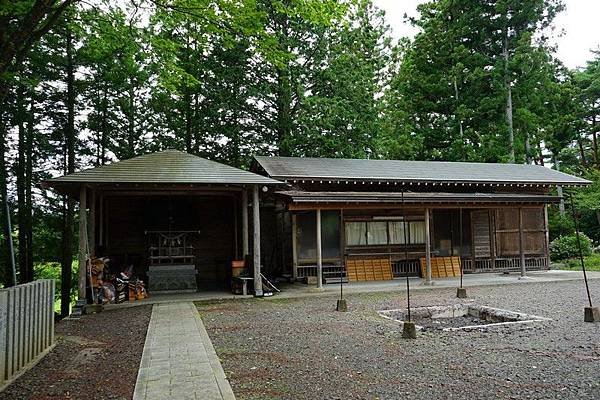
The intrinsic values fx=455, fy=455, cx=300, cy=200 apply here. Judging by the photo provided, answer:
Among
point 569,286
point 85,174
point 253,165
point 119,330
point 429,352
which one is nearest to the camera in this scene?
point 429,352

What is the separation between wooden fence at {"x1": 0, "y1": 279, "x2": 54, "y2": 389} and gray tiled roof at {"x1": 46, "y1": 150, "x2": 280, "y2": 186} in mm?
3557

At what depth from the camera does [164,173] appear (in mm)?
9797

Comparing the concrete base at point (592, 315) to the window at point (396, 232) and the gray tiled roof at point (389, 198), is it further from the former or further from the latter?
the window at point (396, 232)

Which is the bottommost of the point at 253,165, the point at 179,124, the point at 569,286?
the point at 569,286

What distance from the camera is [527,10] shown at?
21391mm

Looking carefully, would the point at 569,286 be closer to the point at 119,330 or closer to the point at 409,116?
the point at 119,330

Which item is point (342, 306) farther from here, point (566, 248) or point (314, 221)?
point (566, 248)

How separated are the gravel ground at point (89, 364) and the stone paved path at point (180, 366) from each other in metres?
0.15

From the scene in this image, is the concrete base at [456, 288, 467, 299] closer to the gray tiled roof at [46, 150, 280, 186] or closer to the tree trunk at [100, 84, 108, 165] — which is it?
the gray tiled roof at [46, 150, 280, 186]

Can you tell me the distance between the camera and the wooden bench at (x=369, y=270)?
43.1 ft

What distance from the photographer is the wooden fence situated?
434 centimetres

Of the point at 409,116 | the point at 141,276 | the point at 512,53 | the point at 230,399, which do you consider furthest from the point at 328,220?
the point at 512,53

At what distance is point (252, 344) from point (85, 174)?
561 centimetres

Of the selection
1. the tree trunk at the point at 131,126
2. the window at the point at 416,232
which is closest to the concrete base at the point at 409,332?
the window at the point at 416,232
